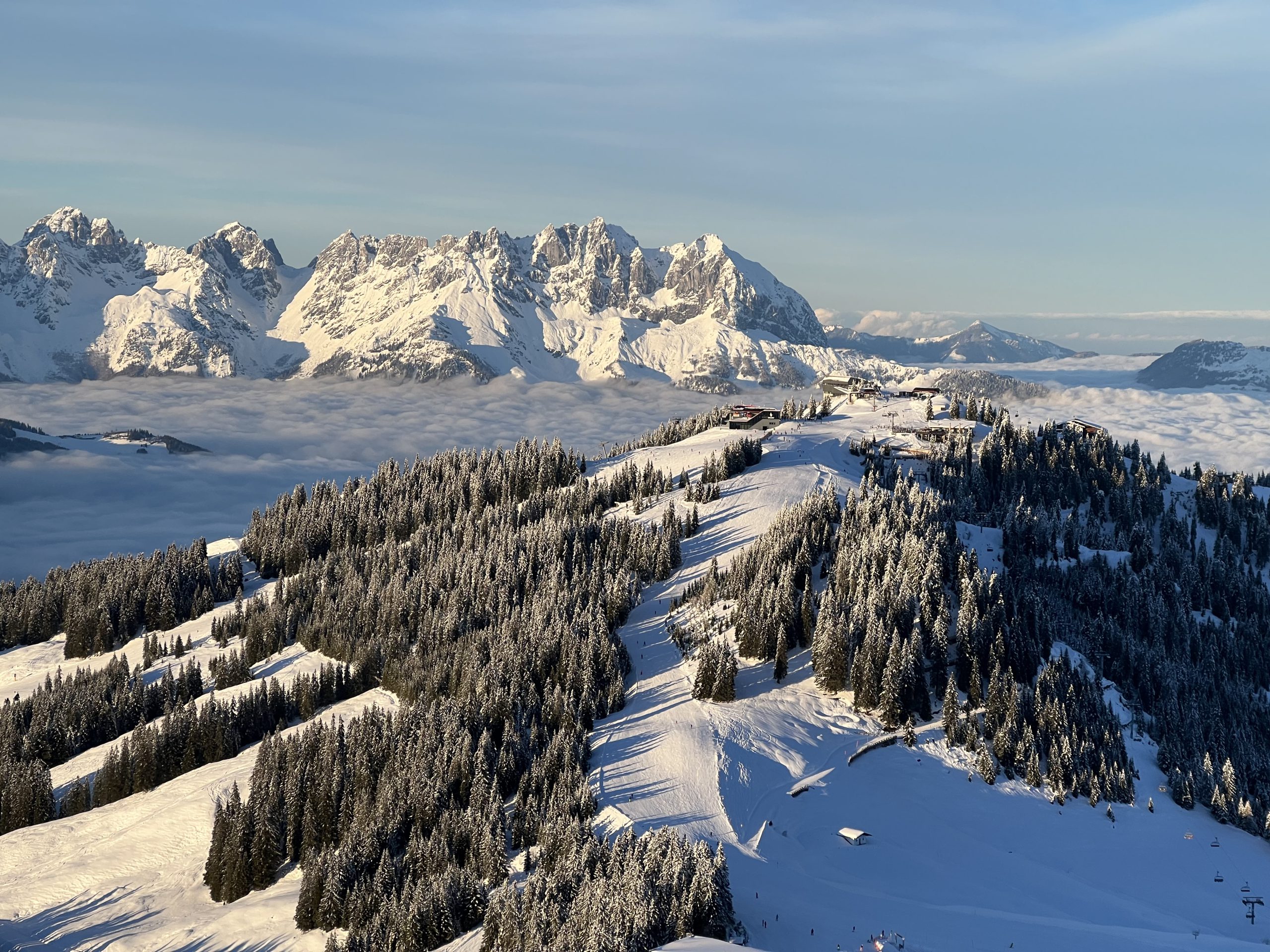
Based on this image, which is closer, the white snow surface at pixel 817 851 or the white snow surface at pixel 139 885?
the white snow surface at pixel 817 851

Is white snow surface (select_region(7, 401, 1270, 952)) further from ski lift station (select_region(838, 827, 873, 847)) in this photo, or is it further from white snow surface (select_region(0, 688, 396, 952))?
ski lift station (select_region(838, 827, 873, 847))

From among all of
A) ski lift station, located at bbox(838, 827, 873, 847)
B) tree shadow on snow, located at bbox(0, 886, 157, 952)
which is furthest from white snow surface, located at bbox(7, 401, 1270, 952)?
ski lift station, located at bbox(838, 827, 873, 847)

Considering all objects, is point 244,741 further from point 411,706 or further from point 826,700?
point 826,700

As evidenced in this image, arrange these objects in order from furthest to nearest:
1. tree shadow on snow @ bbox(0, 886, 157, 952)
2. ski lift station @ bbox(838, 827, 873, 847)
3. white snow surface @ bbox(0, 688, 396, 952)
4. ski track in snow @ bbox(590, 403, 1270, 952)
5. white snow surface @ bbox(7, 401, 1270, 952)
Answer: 1. tree shadow on snow @ bbox(0, 886, 157, 952)
2. white snow surface @ bbox(0, 688, 396, 952)
3. ski lift station @ bbox(838, 827, 873, 847)
4. white snow surface @ bbox(7, 401, 1270, 952)
5. ski track in snow @ bbox(590, 403, 1270, 952)

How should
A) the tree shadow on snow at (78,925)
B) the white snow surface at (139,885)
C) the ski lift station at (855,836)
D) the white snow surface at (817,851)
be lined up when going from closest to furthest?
the white snow surface at (817,851)
the ski lift station at (855,836)
the white snow surface at (139,885)
the tree shadow on snow at (78,925)

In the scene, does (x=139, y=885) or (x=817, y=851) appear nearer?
(x=817, y=851)

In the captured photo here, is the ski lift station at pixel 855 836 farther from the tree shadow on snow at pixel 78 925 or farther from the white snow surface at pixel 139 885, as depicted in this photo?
the tree shadow on snow at pixel 78 925

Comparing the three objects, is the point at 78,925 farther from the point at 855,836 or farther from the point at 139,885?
the point at 855,836

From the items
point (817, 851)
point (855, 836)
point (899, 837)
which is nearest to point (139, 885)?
point (817, 851)

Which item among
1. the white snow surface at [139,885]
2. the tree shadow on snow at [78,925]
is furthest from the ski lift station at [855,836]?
the tree shadow on snow at [78,925]
